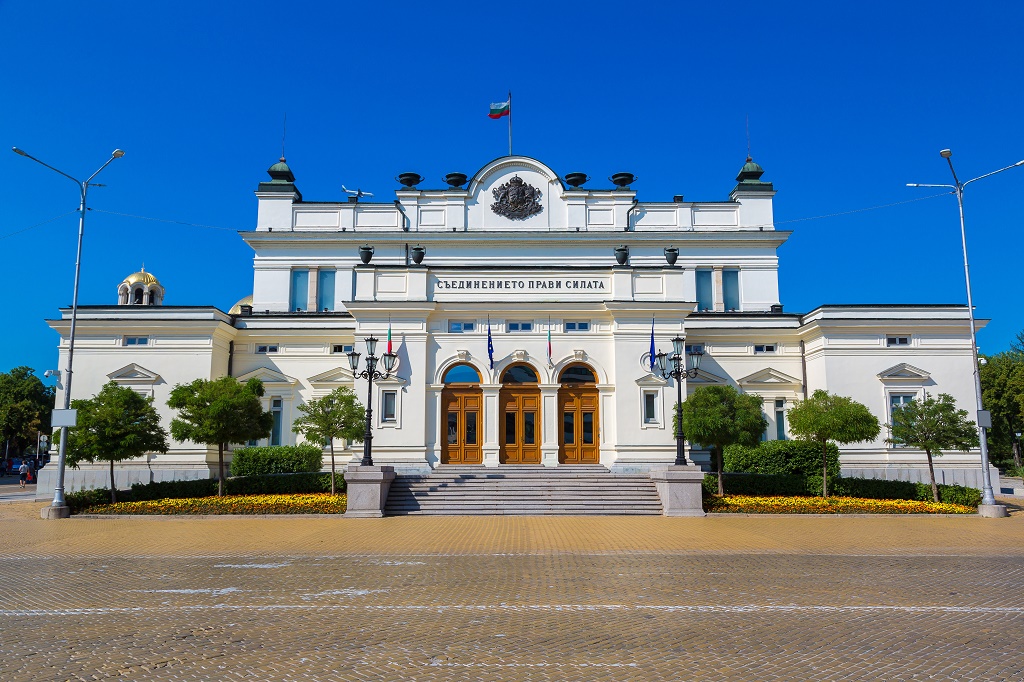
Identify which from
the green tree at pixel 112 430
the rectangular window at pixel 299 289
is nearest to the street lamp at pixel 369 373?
the green tree at pixel 112 430

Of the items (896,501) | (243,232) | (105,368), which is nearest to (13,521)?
(105,368)

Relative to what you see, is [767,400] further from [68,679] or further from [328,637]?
[68,679]

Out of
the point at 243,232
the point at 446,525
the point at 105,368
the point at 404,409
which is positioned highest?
the point at 243,232

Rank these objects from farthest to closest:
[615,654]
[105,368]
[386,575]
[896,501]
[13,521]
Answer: [105,368] < [896,501] < [13,521] < [386,575] < [615,654]

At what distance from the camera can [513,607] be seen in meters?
10.6

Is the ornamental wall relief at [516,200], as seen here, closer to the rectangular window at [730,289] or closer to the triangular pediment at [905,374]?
the rectangular window at [730,289]

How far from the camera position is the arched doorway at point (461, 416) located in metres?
31.4

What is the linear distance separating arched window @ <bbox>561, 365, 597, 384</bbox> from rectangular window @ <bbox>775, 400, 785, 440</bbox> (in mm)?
9932

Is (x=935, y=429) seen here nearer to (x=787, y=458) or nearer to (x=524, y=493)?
(x=787, y=458)

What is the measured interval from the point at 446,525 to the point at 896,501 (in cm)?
1582

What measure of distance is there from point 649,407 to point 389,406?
35.0ft

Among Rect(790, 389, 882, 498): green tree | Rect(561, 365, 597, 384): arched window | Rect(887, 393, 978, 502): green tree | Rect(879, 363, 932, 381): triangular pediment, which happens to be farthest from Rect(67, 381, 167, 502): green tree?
Rect(879, 363, 932, 381): triangular pediment

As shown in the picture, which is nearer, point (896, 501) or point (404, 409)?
point (896, 501)

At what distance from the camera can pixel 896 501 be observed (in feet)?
86.5
